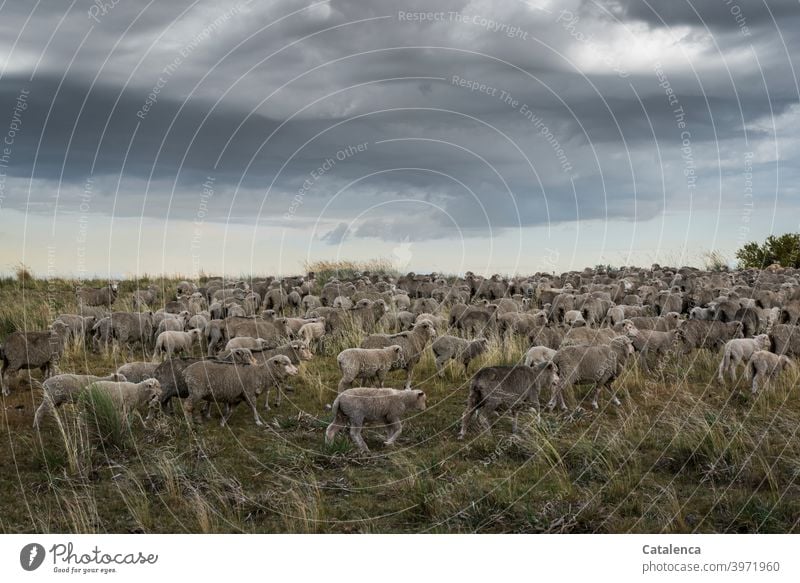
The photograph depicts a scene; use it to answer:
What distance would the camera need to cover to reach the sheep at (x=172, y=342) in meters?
18.4

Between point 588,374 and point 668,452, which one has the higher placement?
point 588,374

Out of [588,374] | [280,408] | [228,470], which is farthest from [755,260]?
[228,470]

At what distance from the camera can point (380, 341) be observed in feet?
54.9

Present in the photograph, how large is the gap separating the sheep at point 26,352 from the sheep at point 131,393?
338cm

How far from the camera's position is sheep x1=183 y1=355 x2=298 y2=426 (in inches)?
511

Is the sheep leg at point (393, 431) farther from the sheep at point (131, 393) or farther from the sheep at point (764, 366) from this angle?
the sheep at point (764, 366)

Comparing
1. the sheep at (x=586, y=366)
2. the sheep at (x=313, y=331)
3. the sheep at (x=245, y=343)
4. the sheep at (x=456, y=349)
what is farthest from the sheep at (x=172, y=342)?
the sheep at (x=586, y=366)

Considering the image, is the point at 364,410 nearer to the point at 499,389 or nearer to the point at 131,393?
the point at 499,389

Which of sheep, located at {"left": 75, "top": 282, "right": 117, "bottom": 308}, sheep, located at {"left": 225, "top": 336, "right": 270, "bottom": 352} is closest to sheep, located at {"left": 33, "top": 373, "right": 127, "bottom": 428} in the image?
sheep, located at {"left": 225, "top": 336, "right": 270, "bottom": 352}

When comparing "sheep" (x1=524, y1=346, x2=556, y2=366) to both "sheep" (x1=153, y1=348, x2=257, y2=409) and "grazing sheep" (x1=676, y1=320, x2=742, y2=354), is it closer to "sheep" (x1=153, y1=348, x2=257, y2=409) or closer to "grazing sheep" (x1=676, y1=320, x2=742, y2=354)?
"grazing sheep" (x1=676, y1=320, x2=742, y2=354)

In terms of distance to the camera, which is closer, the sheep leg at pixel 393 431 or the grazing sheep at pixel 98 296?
the sheep leg at pixel 393 431

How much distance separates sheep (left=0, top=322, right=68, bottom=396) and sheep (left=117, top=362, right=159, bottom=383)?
1.98 metres

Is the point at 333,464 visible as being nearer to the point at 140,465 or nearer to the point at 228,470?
the point at 228,470
